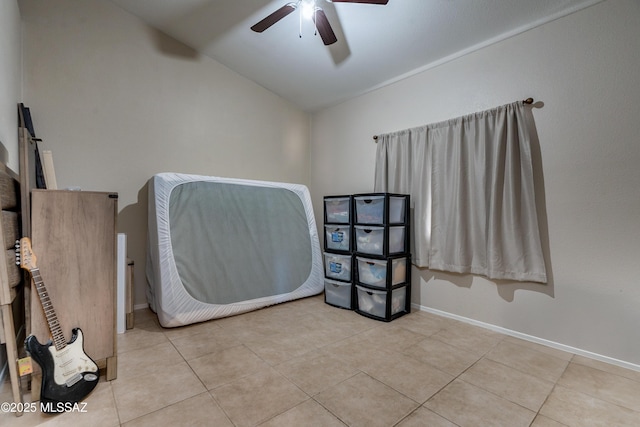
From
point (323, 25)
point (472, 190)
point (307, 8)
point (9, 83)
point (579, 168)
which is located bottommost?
point (472, 190)

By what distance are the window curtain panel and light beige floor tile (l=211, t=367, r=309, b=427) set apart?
1.91 m

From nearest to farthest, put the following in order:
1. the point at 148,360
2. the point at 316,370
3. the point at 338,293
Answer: the point at 316,370, the point at 148,360, the point at 338,293

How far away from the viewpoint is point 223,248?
290cm

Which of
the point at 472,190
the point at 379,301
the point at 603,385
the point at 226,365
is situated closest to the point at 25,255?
the point at 226,365

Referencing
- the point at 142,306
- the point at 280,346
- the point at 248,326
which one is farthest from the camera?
the point at 142,306

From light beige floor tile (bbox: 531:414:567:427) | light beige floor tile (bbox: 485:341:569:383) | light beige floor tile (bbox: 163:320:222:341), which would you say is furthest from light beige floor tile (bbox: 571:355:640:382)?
light beige floor tile (bbox: 163:320:222:341)

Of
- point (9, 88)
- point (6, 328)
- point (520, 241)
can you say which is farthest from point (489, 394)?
point (9, 88)

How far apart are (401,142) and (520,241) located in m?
1.52

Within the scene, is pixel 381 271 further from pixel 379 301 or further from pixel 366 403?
pixel 366 403

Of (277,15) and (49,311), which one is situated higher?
(277,15)

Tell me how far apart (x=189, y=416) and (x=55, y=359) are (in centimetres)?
79

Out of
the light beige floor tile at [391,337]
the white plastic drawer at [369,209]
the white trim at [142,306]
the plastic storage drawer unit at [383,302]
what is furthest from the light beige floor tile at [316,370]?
the white trim at [142,306]

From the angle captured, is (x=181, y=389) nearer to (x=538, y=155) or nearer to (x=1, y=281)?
(x=1, y=281)

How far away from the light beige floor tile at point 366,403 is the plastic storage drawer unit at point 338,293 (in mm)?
1317
